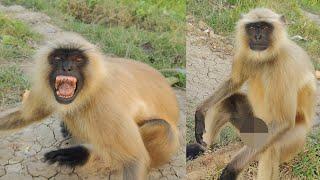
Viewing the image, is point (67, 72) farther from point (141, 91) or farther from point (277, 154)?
point (277, 154)

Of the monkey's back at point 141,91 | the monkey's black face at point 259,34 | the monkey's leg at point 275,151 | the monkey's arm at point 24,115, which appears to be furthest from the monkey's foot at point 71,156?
the monkey's black face at point 259,34

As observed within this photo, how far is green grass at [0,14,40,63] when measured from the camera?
8.66ft

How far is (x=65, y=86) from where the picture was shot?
2.04m

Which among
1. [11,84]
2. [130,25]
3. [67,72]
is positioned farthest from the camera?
[130,25]

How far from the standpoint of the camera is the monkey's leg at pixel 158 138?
2315 mm

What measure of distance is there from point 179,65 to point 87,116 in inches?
33.1

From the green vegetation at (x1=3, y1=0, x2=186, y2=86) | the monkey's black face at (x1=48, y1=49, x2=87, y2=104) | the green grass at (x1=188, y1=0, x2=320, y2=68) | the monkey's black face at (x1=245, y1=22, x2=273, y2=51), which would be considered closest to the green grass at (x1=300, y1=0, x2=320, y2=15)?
the green grass at (x1=188, y1=0, x2=320, y2=68)

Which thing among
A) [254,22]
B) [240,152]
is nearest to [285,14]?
[254,22]

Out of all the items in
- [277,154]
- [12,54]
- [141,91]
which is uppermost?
[12,54]

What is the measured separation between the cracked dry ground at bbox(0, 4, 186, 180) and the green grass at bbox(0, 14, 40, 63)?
45 millimetres

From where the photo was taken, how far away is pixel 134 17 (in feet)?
9.28

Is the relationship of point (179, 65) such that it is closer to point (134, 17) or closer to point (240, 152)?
point (134, 17)

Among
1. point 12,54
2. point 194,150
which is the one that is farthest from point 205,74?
point 12,54

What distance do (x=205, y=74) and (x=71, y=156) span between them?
2.40 ft
